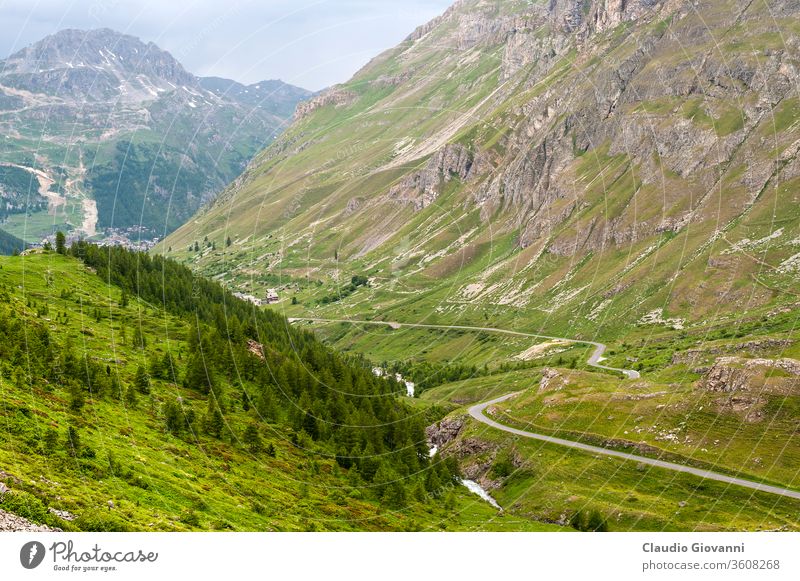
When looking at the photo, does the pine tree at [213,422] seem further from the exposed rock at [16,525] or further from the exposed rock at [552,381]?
the exposed rock at [552,381]

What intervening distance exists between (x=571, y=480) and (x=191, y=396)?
68252 millimetres

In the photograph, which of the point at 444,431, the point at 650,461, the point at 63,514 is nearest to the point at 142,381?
the point at 63,514

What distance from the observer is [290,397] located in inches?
4990

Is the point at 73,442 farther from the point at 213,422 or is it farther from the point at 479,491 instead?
the point at 479,491

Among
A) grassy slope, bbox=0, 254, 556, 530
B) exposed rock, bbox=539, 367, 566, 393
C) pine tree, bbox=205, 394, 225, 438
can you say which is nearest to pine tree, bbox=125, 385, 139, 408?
grassy slope, bbox=0, 254, 556, 530

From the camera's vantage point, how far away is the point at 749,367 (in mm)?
133000

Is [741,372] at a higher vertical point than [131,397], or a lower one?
lower
